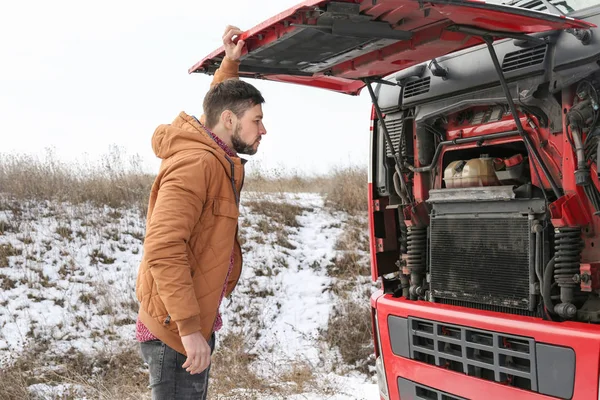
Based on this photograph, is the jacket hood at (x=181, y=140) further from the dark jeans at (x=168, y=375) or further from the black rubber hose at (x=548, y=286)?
the black rubber hose at (x=548, y=286)

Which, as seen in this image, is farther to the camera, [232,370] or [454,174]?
[232,370]

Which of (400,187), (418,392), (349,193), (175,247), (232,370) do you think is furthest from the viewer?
(349,193)

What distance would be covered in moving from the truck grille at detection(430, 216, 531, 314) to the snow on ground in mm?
2129

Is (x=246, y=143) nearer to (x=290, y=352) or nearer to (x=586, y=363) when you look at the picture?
(x=586, y=363)

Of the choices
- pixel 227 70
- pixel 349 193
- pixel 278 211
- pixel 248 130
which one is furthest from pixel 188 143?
pixel 349 193

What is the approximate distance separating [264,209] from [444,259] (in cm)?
672

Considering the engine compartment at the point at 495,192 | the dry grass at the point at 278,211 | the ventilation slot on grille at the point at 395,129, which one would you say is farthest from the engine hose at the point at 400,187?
the dry grass at the point at 278,211

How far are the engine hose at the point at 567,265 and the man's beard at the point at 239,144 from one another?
1.50 m

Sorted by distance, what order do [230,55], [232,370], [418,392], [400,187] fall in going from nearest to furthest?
[230,55], [418,392], [400,187], [232,370]

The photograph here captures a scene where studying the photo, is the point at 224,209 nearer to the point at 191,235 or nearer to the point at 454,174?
the point at 191,235

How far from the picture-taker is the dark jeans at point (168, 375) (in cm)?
221

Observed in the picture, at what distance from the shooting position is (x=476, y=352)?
2.85 m

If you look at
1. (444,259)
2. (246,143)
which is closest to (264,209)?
(444,259)

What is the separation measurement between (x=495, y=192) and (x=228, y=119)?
147cm
